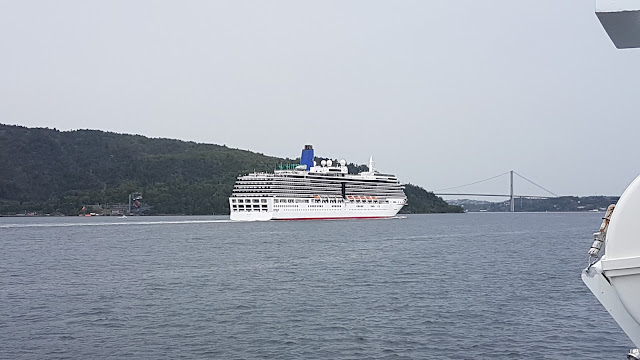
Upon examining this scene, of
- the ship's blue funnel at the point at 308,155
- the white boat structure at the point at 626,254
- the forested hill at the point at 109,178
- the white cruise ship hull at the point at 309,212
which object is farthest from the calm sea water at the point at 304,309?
the forested hill at the point at 109,178

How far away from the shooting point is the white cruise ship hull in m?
90.2

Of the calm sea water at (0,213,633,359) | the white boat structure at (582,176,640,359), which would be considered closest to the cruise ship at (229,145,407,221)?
the calm sea water at (0,213,633,359)

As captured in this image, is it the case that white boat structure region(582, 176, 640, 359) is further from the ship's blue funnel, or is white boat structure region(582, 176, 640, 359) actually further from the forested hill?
the forested hill

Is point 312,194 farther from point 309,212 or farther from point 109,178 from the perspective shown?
point 109,178

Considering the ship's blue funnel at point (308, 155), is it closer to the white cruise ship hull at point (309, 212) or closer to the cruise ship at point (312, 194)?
the cruise ship at point (312, 194)

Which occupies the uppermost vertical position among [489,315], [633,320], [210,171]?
[210,171]

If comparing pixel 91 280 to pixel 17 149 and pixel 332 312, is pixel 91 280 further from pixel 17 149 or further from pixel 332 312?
pixel 17 149

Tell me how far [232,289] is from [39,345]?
10.5 meters

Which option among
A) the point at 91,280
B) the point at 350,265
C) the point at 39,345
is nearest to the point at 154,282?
the point at 91,280

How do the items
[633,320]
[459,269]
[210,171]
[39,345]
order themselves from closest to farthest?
[633,320]
[39,345]
[459,269]
[210,171]

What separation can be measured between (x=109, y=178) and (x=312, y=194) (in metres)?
113

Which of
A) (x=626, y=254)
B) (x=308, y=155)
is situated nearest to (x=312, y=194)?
(x=308, y=155)

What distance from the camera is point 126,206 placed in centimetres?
17025

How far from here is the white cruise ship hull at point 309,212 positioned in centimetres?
9025
